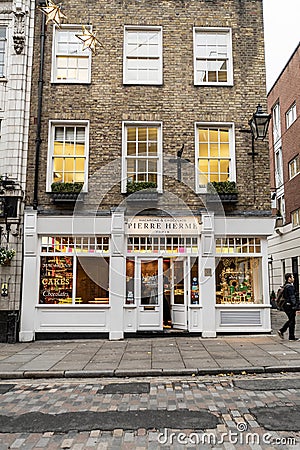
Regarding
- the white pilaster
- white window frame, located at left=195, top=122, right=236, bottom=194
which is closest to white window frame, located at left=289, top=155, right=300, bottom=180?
white window frame, located at left=195, top=122, right=236, bottom=194

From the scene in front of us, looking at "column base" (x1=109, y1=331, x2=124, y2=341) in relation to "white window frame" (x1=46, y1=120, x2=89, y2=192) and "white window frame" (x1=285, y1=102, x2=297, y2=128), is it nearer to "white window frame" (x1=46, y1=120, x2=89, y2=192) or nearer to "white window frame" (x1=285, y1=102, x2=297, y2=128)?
"white window frame" (x1=46, y1=120, x2=89, y2=192)

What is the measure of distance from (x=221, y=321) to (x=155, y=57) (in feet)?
29.5

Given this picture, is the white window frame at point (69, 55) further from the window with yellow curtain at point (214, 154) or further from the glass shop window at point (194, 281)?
the glass shop window at point (194, 281)

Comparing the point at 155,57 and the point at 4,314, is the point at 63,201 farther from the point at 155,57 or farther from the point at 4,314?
the point at 155,57

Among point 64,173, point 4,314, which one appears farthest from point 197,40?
point 4,314

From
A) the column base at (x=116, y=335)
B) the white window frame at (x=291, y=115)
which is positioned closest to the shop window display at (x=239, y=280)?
the column base at (x=116, y=335)

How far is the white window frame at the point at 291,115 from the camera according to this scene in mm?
22766

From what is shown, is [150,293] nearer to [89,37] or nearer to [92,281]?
[92,281]

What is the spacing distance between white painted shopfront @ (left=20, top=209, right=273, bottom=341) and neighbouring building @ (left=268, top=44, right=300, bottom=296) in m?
9.30

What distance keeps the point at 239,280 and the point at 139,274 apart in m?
3.22

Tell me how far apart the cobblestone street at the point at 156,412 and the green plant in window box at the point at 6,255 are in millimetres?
4594

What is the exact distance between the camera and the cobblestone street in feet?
15.6

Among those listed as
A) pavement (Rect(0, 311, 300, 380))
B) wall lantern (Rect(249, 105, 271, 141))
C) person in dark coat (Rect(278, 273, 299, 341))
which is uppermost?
wall lantern (Rect(249, 105, 271, 141))

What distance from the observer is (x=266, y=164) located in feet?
42.1
